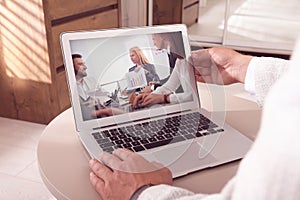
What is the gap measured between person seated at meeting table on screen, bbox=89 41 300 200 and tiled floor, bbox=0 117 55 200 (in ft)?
3.01

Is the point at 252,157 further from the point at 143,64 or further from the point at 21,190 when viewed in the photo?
the point at 21,190

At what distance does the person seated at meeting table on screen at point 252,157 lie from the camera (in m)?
0.29

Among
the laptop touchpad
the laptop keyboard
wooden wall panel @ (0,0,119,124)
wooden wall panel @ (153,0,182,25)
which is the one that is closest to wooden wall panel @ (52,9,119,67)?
wooden wall panel @ (0,0,119,124)

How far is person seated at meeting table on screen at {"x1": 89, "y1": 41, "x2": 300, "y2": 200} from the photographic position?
0.29 metres

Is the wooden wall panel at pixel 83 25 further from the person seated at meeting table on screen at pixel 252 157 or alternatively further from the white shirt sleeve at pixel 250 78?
the white shirt sleeve at pixel 250 78

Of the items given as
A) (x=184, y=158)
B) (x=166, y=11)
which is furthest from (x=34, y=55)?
(x=166, y=11)

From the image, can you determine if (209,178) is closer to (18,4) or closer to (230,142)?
(230,142)

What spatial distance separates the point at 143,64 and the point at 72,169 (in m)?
0.31

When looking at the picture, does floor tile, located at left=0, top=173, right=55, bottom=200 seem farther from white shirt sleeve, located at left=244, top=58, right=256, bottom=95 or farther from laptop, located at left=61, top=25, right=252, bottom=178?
white shirt sleeve, located at left=244, top=58, right=256, bottom=95

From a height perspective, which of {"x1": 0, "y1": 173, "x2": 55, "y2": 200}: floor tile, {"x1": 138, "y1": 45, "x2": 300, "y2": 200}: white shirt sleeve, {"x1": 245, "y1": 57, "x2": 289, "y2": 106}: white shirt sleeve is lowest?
{"x1": 0, "y1": 173, "x2": 55, "y2": 200}: floor tile

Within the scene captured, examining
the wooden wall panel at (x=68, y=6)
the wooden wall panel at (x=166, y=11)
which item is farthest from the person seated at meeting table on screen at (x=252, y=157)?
the wooden wall panel at (x=166, y=11)

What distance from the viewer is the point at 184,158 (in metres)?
0.74

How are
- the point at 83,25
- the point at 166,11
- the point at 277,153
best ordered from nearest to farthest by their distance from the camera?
the point at 277,153 < the point at 83,25 < the point at 166,11

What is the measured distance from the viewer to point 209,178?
0.70 metres
